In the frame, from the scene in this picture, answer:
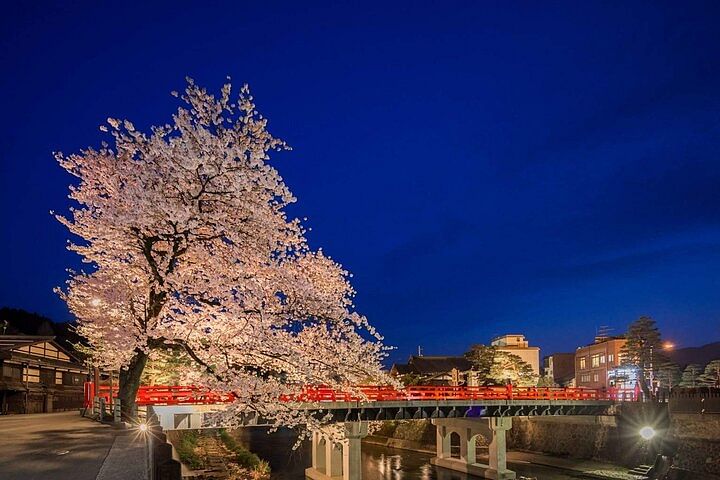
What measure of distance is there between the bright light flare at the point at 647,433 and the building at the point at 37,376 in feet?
146

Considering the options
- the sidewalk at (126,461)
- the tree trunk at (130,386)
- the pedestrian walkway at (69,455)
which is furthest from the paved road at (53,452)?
the tree trunk at (130,386)

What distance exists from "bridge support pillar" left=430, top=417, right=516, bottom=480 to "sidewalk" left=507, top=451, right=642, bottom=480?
17.4ft

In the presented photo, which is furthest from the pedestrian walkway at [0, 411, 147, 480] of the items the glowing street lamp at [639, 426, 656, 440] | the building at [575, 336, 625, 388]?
the building at [575, 336, 625, 388]

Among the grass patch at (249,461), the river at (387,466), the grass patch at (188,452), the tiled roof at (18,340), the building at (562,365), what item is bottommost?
the river at (387,466)

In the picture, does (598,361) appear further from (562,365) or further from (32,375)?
(32,375)

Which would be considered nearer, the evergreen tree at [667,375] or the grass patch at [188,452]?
the grass patch at [188,452]

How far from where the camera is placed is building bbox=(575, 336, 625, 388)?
3095 inches

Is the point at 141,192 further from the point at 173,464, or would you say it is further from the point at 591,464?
the point at 591,464

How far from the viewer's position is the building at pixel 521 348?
296ft

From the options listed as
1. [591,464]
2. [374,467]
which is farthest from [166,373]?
[591,464]

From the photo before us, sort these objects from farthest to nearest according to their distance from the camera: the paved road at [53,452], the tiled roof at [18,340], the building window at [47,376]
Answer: the building window at [47,376], the tiled roof at [18,340], the paved road at [53,452]

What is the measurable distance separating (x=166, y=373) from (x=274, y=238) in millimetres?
23193

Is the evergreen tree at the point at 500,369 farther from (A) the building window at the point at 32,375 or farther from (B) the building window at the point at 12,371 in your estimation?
(B) the building window at the point at 12,371

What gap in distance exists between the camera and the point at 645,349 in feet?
198
